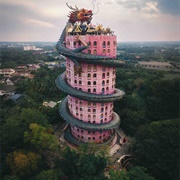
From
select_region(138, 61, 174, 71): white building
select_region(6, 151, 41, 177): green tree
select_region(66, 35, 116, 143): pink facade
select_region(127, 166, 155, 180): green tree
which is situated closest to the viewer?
select_region(127, 166, 155, 180): green tree

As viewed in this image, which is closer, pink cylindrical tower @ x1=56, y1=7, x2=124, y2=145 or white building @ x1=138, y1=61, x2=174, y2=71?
pink cylindrical tower @ x1=56, y1=7, x2=124, y2=145

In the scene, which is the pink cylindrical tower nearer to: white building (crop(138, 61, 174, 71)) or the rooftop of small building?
the rooftop of small building

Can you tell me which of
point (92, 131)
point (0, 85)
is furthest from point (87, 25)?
point (0, 85)

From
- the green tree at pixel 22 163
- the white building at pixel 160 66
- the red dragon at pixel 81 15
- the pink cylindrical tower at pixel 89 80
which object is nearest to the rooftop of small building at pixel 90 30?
the pink cylindrical tower at pixel 89 80

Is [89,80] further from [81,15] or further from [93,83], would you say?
[81,15]

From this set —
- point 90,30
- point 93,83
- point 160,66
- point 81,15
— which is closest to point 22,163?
point 93,83

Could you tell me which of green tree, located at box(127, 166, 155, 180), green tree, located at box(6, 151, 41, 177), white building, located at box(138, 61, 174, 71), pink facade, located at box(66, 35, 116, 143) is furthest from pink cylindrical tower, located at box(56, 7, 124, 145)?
white building, located at box(138, 61, 174, 71)

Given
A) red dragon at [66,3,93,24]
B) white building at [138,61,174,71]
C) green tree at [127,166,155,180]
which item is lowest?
green tree at [127,166,155,180]

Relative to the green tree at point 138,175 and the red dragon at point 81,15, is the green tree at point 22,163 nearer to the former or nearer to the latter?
the green tree at point 138,175

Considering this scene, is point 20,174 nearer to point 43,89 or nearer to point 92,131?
point 92,131

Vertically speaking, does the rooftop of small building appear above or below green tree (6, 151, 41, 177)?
above
